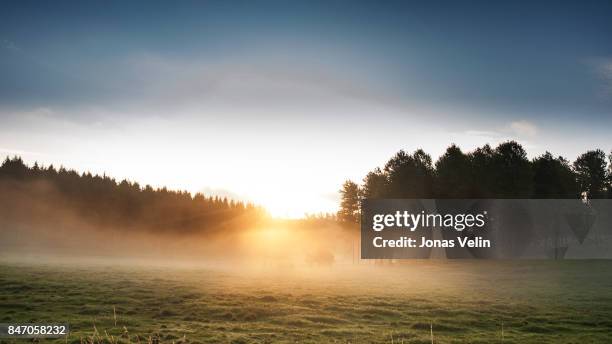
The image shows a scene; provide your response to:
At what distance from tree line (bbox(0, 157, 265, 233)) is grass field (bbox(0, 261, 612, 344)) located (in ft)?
346

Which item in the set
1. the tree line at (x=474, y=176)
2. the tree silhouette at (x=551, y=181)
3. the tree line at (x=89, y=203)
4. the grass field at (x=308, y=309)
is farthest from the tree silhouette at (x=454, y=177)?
the tree line at (x=89, y=203)

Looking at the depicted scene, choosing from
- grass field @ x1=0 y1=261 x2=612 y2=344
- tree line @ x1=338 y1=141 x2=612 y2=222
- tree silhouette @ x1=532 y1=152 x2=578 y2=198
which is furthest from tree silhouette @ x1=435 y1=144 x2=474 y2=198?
grass field @ x1=0 y1=261 x2=612 y2=344

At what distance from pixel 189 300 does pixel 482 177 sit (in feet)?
213

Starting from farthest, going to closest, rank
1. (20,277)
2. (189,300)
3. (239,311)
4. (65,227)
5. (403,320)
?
1. (65,227)
2. (20,277)
3. (189,300)
4. (239,311)
5. (403,320)

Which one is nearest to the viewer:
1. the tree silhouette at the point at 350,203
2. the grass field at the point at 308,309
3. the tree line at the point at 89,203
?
the grass field at the point at 308,309

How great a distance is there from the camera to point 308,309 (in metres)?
34.8

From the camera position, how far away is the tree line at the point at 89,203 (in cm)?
14912

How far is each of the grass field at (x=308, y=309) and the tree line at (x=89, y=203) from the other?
106 meters

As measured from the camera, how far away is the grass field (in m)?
26.5

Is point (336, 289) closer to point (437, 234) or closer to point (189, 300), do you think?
point (189, 300)

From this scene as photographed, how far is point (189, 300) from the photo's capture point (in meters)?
37.5

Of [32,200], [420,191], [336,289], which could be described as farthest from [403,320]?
[32,200]

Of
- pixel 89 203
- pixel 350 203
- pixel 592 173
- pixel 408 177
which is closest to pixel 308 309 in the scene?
pixel 408 177

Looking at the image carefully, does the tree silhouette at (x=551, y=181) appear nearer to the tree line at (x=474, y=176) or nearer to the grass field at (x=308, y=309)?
the tree line at (x=474, y=176)
